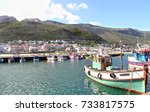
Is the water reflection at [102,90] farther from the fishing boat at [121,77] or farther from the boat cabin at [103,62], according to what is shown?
the boat cabin at [103,62]

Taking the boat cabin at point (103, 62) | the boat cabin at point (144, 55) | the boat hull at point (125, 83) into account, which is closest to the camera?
the boat hull at point (125, 83)

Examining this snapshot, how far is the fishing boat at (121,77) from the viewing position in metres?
33.1

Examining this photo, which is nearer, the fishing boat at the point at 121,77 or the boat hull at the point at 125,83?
the fishing boat at the point at 121,77

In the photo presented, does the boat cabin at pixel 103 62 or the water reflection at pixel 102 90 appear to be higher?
the boat cabin at pixel 103 62

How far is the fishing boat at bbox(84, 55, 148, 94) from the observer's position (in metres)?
33.1

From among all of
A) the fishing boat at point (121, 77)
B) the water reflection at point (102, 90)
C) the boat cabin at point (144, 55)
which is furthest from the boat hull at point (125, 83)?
the boat cabin at point (144, 55)

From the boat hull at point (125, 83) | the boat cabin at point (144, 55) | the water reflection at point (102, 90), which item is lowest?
the water reflection at point (102, 90)

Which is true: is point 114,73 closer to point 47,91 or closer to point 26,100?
point 47,91

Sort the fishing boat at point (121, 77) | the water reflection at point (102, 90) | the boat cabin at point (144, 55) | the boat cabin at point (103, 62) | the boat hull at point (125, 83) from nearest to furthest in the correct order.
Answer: the fishing boat at point (121, 77), the boat hull at point (125, 83), the water reflection at point (102, 90), the boat cabin at point (103, 62), the boat cabin at point (144, 55)

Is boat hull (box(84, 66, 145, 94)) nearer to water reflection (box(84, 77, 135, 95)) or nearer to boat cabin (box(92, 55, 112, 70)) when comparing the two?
water reflection (box(84, 77, 135, 95))

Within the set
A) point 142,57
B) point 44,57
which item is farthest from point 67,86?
point 44,57

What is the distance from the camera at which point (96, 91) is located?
38.4 meters

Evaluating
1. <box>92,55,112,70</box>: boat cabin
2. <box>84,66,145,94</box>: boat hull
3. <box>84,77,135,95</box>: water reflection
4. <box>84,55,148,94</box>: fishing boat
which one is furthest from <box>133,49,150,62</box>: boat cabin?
<box>84,77,135,95</box>: water reflection

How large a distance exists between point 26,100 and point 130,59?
57133 millimetres
